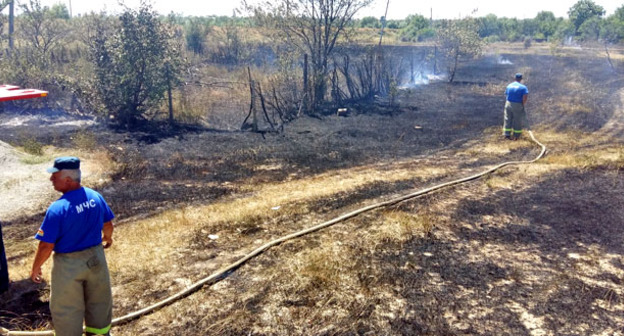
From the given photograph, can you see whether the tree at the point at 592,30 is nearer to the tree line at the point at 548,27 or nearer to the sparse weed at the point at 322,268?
the tree line at the point at 548,27

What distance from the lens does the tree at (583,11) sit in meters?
37.2

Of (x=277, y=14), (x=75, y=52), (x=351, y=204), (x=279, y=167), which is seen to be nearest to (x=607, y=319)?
(x=351, y=204)

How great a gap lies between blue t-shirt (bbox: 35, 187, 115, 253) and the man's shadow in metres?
1.15

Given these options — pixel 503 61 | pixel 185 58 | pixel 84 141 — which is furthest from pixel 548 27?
pixel 84 141

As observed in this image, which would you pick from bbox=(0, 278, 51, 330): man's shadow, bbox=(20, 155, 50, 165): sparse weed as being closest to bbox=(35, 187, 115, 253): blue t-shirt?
bbox=(0, 278, 51, 330): man's shadow

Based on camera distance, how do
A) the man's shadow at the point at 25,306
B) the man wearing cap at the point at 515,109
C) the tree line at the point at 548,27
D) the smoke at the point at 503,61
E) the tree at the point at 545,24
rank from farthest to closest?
the tree at the point at 545,24
the tree line at the point at 548,27
the smoke at the point at 503,61
the man wearing cap at the point at 515,109
the man's shadow at the point at 25,306

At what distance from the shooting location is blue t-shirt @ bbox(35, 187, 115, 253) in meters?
3.00

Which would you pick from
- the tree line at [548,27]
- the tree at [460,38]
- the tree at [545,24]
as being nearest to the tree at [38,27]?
the tree line at [548,27]

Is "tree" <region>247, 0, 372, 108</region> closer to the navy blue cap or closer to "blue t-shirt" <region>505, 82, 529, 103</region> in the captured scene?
"blue t-shirt" <region>505, 82, 529, 103</region>

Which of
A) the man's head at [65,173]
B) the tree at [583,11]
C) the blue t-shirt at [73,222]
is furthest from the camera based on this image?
the tree at [583,11]

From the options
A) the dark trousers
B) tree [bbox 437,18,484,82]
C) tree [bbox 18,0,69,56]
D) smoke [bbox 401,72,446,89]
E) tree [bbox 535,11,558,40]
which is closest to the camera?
the dark trousers

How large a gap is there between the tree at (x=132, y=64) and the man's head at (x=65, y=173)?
865 cm

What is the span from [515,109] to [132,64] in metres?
10.2

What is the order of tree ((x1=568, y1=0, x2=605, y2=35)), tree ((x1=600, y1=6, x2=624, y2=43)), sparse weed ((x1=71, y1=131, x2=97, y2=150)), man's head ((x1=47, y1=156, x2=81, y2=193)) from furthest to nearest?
tree ((x1=568, y1=0, x2=605, y2=35)) < tree ((x1=600, y1=6, x2=624, y2=43)) < sparse weed ((x1=71, y1=131, x2=97, y2=150)) < man's head ((x1=47, y1=156, x2=81, y2=193))
